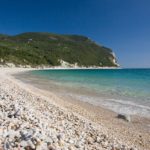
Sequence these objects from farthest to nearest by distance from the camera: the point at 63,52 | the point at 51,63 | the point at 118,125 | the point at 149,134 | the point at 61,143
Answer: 1. the point at 63,52
2. the point at 51,63
3. the point at 118,125
4. the point at 149,134
5. the point at 61,143

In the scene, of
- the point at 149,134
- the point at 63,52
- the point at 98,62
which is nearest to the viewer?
the point at 149,134

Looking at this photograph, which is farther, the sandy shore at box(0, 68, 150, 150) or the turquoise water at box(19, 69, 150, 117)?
the turquoise water at box(19, 69, 150, 117)

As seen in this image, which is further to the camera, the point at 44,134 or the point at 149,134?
the point at 149,134

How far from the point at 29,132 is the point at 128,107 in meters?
12.9

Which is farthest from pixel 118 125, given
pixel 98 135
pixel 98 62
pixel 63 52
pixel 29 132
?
pixel 98 62

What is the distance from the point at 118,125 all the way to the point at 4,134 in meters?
7.33

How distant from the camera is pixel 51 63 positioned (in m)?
143

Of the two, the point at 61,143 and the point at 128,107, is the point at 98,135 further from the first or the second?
the point at 128,107

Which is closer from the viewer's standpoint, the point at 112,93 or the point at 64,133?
the point at 64,133

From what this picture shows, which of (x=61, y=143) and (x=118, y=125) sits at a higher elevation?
(x=61, y=143)

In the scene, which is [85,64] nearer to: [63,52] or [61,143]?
[63,52]

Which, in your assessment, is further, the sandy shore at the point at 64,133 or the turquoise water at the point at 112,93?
the turquoise water at the point at 112,93

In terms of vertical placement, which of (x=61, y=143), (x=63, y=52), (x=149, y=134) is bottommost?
(x=149, y=134)

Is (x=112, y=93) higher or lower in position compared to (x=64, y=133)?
lower
